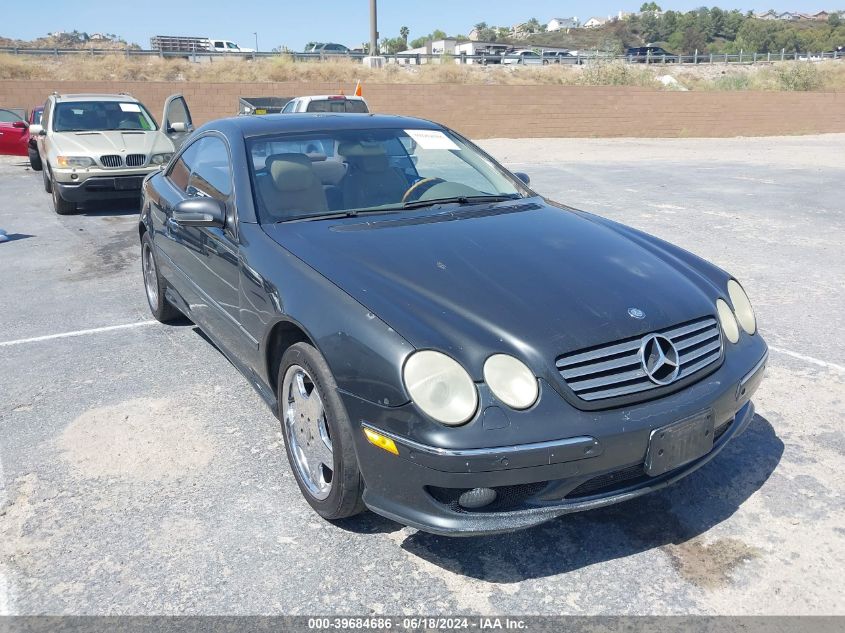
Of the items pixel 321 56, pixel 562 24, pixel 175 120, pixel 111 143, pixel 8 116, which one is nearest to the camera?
pixel 111 143

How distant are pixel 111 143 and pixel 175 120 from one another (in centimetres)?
199

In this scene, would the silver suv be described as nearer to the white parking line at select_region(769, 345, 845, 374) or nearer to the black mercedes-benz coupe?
the black mercedes-benz coupe

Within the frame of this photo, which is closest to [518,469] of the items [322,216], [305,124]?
[322,216]

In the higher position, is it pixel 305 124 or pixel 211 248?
pixel 305 124

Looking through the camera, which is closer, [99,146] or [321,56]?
[99,146]

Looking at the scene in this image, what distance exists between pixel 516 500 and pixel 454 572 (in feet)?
1.37

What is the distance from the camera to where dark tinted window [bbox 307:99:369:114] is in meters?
15.0

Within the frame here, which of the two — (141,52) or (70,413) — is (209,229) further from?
(141,52)

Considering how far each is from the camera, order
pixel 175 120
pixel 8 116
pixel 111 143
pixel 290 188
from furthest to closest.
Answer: pixel 8 116
pixel 175 120
pixel 111 143
pixel 290 188

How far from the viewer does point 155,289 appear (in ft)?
19.0

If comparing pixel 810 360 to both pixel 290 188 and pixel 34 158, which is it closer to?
pixel 290 188

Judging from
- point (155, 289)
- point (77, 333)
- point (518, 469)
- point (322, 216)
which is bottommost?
point (77, 333)

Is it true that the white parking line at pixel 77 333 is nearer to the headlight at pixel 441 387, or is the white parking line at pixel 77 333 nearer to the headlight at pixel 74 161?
the headlight at pixel 441 387

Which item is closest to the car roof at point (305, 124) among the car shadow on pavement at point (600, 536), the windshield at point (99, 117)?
the car shadow on pavement at point (600, 536)
